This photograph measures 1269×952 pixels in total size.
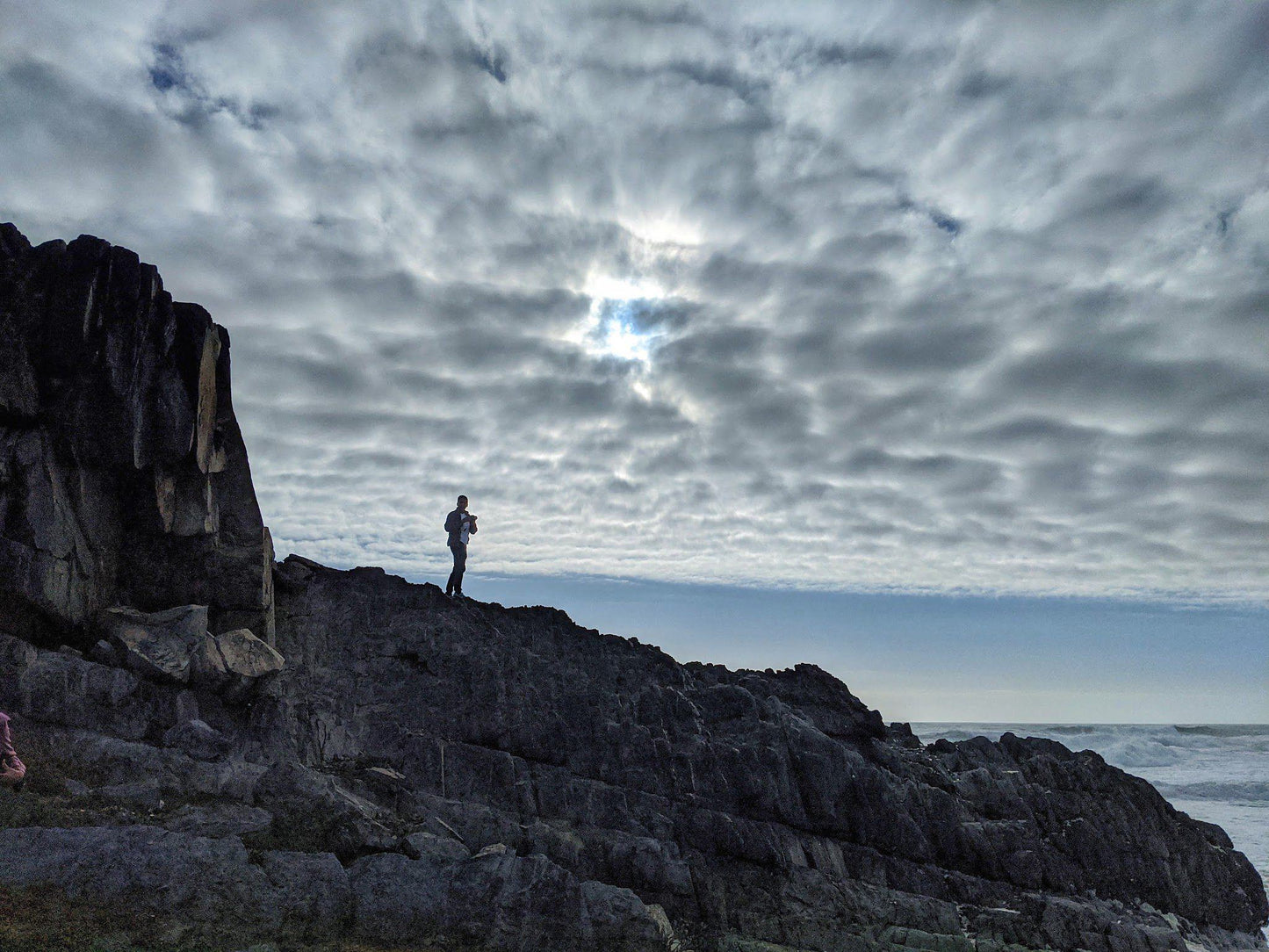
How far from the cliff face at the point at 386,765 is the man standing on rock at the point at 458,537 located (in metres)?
1.41

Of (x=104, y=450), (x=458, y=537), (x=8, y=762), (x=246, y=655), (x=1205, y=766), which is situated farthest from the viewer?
(x=1205, y=766)

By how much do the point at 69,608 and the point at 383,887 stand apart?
11517mm

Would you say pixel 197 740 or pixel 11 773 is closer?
pixel 11 773

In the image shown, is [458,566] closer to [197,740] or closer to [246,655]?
[246,655]

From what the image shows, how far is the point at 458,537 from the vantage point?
2784cm

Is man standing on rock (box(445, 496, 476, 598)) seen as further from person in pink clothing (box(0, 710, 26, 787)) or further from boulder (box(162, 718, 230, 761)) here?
person in pink clothing (box(0, 710, 26, 787))

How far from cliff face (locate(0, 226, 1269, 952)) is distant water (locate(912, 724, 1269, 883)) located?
1048 inches

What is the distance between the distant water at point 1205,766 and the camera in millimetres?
54594

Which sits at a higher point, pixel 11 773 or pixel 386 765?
pixel 386 765

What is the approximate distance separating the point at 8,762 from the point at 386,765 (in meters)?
8.84

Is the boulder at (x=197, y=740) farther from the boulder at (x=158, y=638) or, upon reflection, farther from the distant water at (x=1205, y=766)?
the distant water at (x=1205, y=766)

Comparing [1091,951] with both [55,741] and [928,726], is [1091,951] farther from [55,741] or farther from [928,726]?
[928,726]

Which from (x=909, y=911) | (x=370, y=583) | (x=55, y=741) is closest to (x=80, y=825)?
(x=55, y=741)

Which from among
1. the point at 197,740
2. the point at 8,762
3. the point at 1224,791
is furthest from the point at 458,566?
the point at 1224,791
